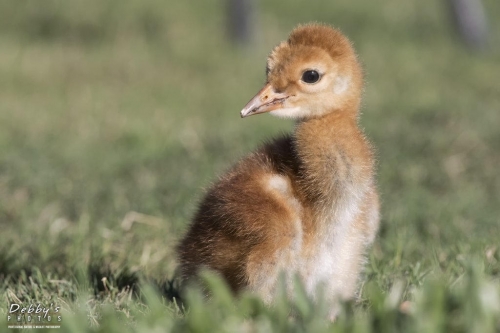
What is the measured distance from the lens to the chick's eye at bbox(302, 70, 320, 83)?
136 inches

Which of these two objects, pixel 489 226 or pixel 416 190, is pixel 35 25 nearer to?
pixel 416 190

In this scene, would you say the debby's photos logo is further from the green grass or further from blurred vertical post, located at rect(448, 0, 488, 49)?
blurred vertical post, located at rect(448, 0, 488, 49)

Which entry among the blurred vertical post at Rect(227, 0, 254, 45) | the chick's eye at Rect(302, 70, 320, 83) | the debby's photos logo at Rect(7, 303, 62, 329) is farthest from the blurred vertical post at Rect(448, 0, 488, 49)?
the debby's photos logo at Rect(7, 303, 62, 329)

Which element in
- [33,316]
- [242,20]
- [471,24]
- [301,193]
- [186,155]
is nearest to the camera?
[33,316]

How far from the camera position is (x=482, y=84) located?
32.8ft

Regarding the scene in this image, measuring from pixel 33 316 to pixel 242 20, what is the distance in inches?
337

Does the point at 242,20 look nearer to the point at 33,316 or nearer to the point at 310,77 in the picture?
the point at 310,77

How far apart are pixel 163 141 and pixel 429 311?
16.7ft

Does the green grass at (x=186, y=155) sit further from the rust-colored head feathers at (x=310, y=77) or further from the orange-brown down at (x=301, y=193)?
the rust-colored head feathers at (x=310, y=77)

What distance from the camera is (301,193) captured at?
3324 mm

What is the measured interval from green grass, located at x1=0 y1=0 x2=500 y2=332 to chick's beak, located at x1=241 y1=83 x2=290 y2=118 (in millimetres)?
655

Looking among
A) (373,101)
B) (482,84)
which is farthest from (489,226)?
(482,84)

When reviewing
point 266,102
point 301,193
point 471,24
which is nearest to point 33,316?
point 301,193

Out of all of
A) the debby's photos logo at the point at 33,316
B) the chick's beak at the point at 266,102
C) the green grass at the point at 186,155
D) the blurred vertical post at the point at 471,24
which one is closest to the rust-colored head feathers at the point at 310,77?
the chick's beak at the point at 266,102
